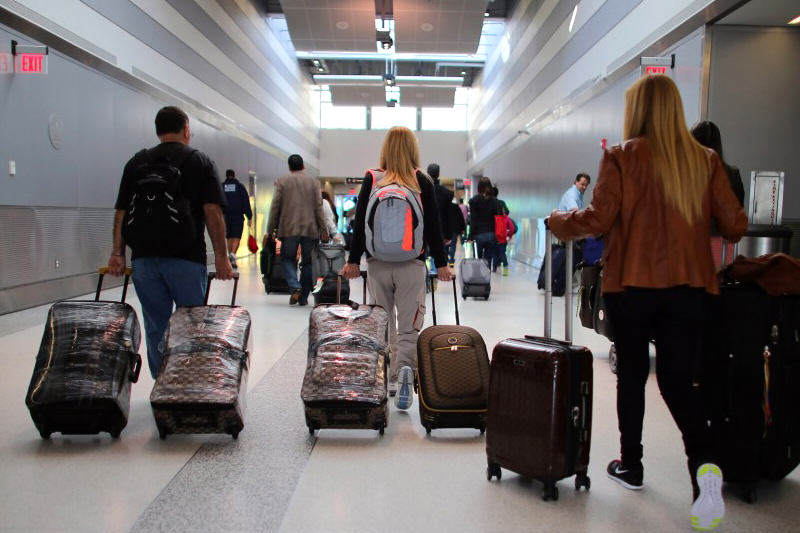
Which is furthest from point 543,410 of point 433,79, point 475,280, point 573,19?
point 433,79

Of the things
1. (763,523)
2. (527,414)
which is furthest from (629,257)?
(763,523)

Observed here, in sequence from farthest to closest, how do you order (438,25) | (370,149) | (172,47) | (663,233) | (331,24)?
(370,149) < (331,24) < (438,25) < (172,47) < (663,233)

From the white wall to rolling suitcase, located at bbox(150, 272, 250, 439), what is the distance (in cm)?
3115

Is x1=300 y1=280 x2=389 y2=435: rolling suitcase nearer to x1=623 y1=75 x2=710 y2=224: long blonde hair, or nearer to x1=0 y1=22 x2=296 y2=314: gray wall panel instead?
x1=623 y1=75 x2=710 y2=224: long blonde hair

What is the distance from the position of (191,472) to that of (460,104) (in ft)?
108

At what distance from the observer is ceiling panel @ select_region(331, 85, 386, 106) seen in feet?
82.9

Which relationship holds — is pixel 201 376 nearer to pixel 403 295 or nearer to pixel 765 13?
pixel 403 295

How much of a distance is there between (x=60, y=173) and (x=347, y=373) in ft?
21.7

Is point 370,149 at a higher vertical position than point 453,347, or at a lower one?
higher

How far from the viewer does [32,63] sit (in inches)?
297

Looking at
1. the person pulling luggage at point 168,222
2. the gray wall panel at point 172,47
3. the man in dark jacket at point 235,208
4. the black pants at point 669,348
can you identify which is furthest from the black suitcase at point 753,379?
the man in dark jacket at point 235,208

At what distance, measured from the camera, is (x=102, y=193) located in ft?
31.9

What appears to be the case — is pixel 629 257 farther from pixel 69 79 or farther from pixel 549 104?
pixel 549 104

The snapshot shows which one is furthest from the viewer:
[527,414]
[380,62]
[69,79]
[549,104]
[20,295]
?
[380,62]
